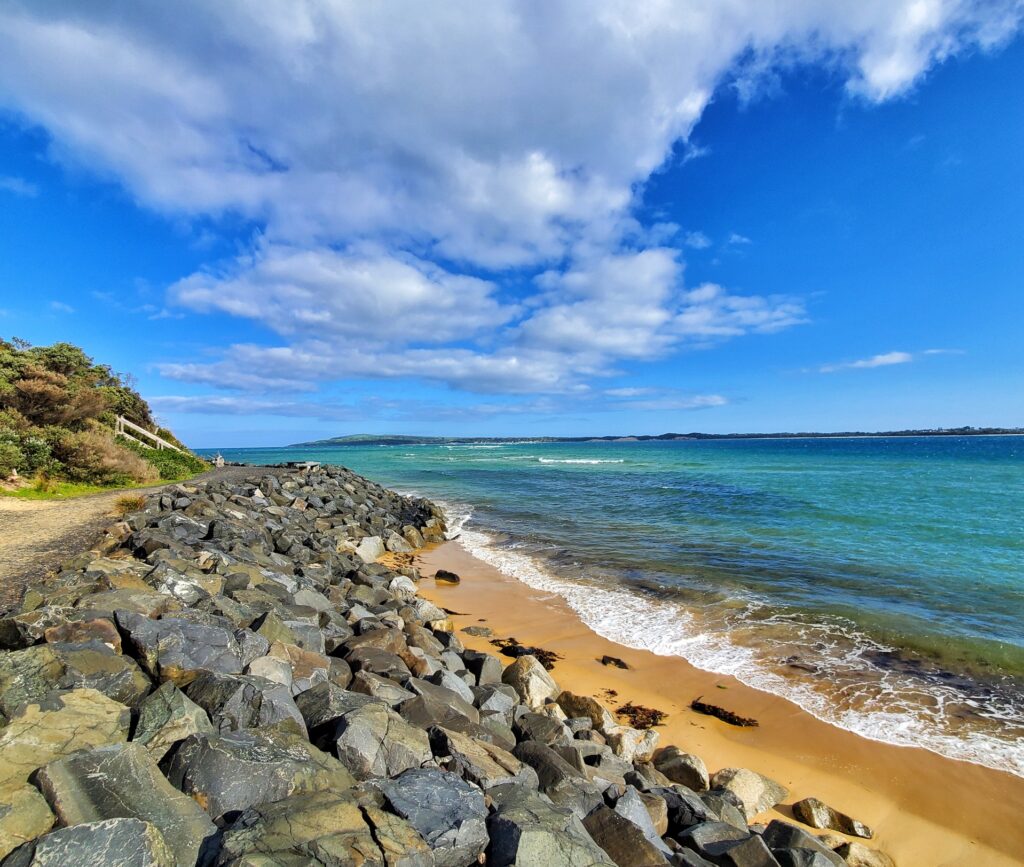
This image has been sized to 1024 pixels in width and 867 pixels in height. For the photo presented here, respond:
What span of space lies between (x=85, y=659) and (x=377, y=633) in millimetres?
3153

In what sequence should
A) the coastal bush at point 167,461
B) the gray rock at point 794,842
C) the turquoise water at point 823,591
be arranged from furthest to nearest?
the coastal bush at point 167,461, the turquoise water at point 823,591, the gray rock at point 794,842

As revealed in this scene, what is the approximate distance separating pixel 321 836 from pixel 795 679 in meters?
7.28

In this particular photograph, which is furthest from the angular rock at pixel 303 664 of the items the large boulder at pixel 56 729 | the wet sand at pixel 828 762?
the wet sand at pixel 828 762

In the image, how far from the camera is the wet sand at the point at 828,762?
15.6ft

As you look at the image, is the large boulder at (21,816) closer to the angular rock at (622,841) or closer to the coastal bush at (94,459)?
the angular rock at (622,841)

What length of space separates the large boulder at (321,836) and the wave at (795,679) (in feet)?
19.9

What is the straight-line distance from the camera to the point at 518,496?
2866 centimetres

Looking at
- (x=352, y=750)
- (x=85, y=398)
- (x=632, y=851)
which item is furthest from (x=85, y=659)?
(x=85, y=398)

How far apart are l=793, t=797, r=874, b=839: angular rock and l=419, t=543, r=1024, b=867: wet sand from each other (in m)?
0.11

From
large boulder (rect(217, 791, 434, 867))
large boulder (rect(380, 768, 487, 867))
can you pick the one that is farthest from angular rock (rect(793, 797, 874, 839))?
large boulder (rect(217, 791, 434, 867))

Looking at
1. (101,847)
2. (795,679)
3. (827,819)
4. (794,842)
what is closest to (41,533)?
(101,847)

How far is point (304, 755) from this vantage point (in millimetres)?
3434

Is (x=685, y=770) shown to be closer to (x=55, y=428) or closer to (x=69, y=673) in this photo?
(x=69, y=673)

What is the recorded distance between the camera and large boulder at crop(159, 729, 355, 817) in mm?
2961
